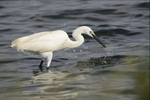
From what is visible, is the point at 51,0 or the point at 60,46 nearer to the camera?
the point at 60,46

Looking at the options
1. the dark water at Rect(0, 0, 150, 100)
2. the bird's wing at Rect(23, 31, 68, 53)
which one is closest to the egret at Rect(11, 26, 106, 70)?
the bird's wing at Rect(23, 31, 68, 53)

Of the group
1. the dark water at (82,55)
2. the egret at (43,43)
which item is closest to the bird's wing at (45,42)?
the egret at (43,43)

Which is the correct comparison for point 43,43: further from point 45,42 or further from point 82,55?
point 82,55

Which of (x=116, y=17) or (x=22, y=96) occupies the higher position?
(x=22, y=96)

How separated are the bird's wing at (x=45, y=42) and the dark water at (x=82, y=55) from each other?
0.59 meters

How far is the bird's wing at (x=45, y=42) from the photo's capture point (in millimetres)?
7566

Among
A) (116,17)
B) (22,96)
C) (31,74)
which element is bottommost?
(116,17)

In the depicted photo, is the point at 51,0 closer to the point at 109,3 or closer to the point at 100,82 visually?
the point at 109,3

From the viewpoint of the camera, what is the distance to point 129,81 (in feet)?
20.2

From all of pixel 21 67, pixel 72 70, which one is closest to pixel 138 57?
pixel 72 70

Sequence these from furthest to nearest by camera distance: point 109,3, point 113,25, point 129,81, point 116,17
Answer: point 109,3
point 116,17
point 113,25
point 129,81

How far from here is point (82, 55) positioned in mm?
9281

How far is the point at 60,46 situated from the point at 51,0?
11069mm

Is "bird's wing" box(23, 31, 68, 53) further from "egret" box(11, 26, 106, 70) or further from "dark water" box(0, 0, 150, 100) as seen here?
"dark water" box(0, 0, 150, 100)
